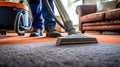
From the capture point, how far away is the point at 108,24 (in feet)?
9.62

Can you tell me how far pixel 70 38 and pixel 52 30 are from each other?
0.90 metres

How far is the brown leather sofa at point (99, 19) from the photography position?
8.93 ft

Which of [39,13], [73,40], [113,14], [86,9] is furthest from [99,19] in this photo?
[73,40]

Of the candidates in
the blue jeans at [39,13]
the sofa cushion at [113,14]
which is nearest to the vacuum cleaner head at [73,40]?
the blue jeans at [39,13]

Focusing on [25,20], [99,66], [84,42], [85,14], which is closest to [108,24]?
[85,14]

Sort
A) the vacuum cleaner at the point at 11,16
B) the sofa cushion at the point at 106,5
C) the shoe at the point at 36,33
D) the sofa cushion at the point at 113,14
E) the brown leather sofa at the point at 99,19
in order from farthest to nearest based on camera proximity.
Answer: the sofa cushion at the point at 106,5, the brown leather sofa at the point at 99,19, the sofa cushion at the point at 113,14, the vacuum cleaner at the point at 11,16, the shoe at the point at 36,33

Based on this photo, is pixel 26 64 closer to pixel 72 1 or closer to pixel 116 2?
pixel 116 2

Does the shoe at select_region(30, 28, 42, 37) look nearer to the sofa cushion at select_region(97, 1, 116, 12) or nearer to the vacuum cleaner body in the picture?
the vacuum cleaner body

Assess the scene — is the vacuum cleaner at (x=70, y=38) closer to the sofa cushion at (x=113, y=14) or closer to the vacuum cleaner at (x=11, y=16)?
the vacuum cleaner at (x=11, y=16)

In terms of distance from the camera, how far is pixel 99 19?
3109 millimetres

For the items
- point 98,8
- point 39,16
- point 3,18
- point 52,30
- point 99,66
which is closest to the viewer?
point 99,66

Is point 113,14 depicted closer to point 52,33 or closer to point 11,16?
point 52,33

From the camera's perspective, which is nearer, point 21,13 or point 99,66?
point 99,66

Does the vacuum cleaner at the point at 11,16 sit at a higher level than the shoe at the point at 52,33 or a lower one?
higher
